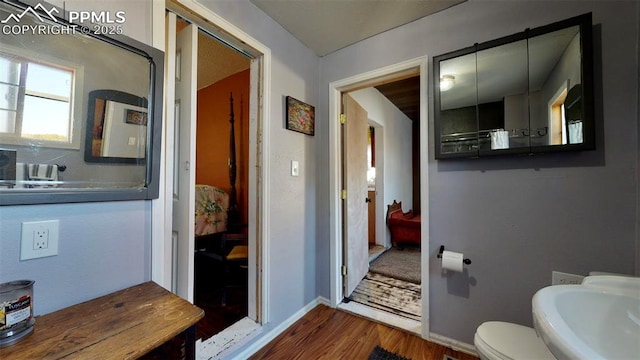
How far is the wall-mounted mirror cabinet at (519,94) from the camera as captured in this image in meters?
1.23

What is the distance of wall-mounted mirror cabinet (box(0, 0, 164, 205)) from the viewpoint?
2.42 ft

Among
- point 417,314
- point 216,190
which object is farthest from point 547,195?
point 216,190

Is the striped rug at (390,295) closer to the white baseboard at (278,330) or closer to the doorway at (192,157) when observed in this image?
the white baseboard at (278,330)

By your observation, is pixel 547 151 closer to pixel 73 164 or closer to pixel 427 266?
pixel 427 266

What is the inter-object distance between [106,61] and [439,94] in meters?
1.83

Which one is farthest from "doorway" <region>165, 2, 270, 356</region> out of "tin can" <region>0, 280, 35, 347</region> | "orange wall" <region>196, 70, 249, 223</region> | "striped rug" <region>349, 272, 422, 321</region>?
"orange wall" <region>196, 70, 249, 223</region>

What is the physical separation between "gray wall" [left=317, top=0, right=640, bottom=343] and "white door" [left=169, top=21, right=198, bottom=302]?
1.42 meters

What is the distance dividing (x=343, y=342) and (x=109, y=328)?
1454 millimetres

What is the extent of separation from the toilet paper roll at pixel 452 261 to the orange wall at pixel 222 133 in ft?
7.34

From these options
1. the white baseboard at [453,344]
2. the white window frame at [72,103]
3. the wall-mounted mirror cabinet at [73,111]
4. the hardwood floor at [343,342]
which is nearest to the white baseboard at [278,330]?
the hardwood floor at [343,342]

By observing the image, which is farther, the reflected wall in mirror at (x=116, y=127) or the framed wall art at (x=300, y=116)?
the framed wall art at (x=300, y=116)

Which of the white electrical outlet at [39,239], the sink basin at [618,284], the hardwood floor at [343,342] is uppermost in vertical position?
the white electrical outlet at [39,239]

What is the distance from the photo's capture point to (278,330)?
1.74 metres

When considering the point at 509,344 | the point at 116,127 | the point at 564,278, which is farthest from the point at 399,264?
the point at 116,127
